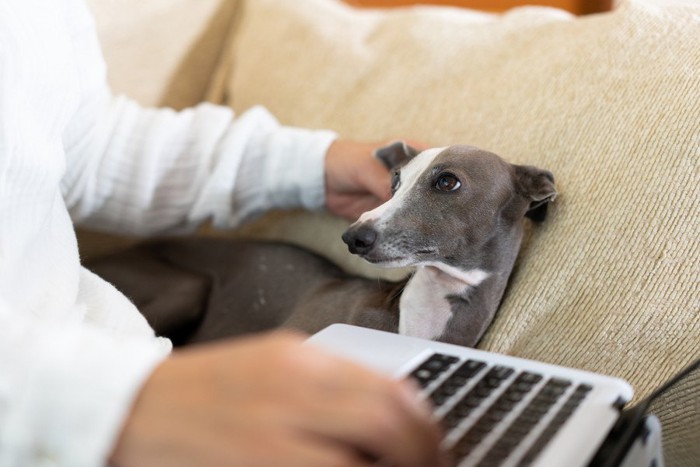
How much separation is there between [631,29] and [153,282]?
35.0 inches

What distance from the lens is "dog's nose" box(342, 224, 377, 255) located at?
0.90 m

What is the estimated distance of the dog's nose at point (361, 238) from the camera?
0.90m

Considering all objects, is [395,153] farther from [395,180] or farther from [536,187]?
[536,187]

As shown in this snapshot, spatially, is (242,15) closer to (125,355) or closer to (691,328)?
(691,328)

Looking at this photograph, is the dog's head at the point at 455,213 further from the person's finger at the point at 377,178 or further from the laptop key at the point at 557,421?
the laptop key at the point at 557,421

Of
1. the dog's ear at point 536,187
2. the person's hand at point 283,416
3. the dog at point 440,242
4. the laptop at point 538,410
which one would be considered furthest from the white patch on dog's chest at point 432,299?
the person's hand at point 283,416

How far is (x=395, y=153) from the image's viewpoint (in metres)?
1.06

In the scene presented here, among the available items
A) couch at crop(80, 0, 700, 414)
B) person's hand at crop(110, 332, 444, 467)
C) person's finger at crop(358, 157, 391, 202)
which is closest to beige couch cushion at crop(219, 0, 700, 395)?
couch at crop(80, 0, 700, 414)

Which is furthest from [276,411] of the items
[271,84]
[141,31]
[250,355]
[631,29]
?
[141,31]

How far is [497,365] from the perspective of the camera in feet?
2.29

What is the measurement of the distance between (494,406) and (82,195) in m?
0.76

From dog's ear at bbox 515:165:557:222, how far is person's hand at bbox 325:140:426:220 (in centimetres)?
20

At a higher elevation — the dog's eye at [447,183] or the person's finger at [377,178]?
the dog's eye at [447,183]

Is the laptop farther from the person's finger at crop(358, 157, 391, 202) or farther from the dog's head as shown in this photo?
the person's finger at crop(358, 157, 391, 202)
